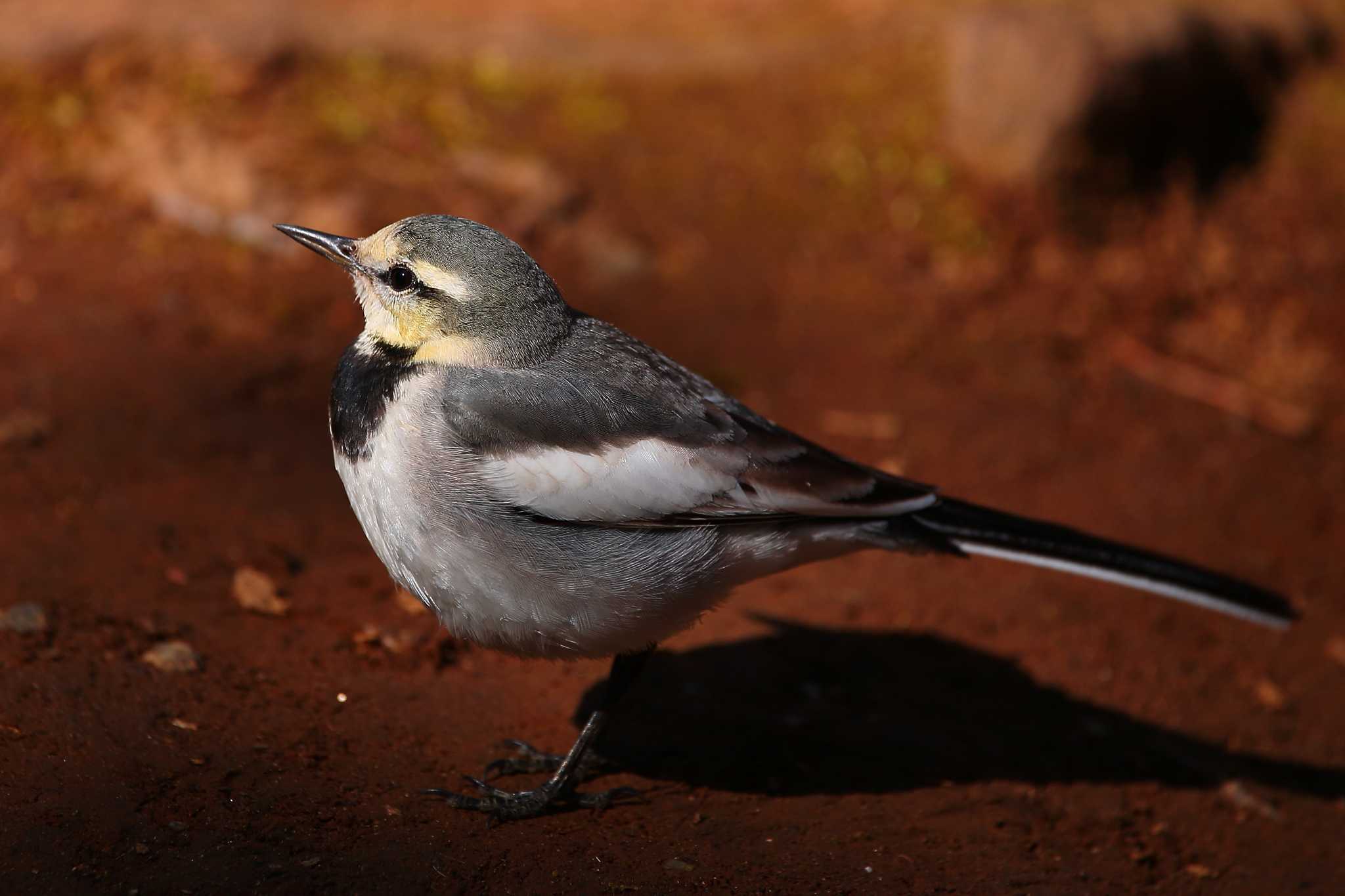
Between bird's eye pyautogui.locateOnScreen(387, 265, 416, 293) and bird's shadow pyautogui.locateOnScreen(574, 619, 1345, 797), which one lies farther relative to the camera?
bird's shadow pyautogui.locateOnScreen(574, 619, 1345, 797)

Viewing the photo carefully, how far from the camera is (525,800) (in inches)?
163

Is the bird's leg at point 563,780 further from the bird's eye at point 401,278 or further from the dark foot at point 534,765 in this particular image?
the bird's eye at point 401,278

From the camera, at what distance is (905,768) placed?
4.86 m

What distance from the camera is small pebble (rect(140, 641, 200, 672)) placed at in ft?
14.6

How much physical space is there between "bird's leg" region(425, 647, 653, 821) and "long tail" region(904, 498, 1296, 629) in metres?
1.13

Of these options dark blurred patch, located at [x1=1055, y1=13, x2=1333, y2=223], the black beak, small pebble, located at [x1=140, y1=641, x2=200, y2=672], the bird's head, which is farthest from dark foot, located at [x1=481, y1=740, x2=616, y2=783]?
dark blurred patch, located at [x1=1055, y1=13, x2=1333, y2=223]

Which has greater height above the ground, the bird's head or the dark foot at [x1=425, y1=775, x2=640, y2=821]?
the bird's head

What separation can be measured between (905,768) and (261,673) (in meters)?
2.39

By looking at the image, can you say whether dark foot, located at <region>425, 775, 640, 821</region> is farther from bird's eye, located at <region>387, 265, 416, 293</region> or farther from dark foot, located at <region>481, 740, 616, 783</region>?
bird's eye, located at <region>387, 265, 416, 293</region>

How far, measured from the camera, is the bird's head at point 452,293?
13.8ft

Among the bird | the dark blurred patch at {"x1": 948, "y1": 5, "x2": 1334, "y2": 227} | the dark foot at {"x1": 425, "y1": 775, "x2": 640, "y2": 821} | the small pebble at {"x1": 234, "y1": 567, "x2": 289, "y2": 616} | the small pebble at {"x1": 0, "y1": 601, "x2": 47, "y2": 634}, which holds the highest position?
the dark blurred patch at {"x1": 948, "y1": 5, "x2": 1334, "y2": 227}

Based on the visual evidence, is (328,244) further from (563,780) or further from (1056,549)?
(1056,549)

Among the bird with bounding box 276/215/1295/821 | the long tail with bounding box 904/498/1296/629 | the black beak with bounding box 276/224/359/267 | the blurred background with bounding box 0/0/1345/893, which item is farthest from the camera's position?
the long tail with bounding box 904/498/1296/629

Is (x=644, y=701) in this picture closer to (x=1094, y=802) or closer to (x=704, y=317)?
(x=1094, y=802)
